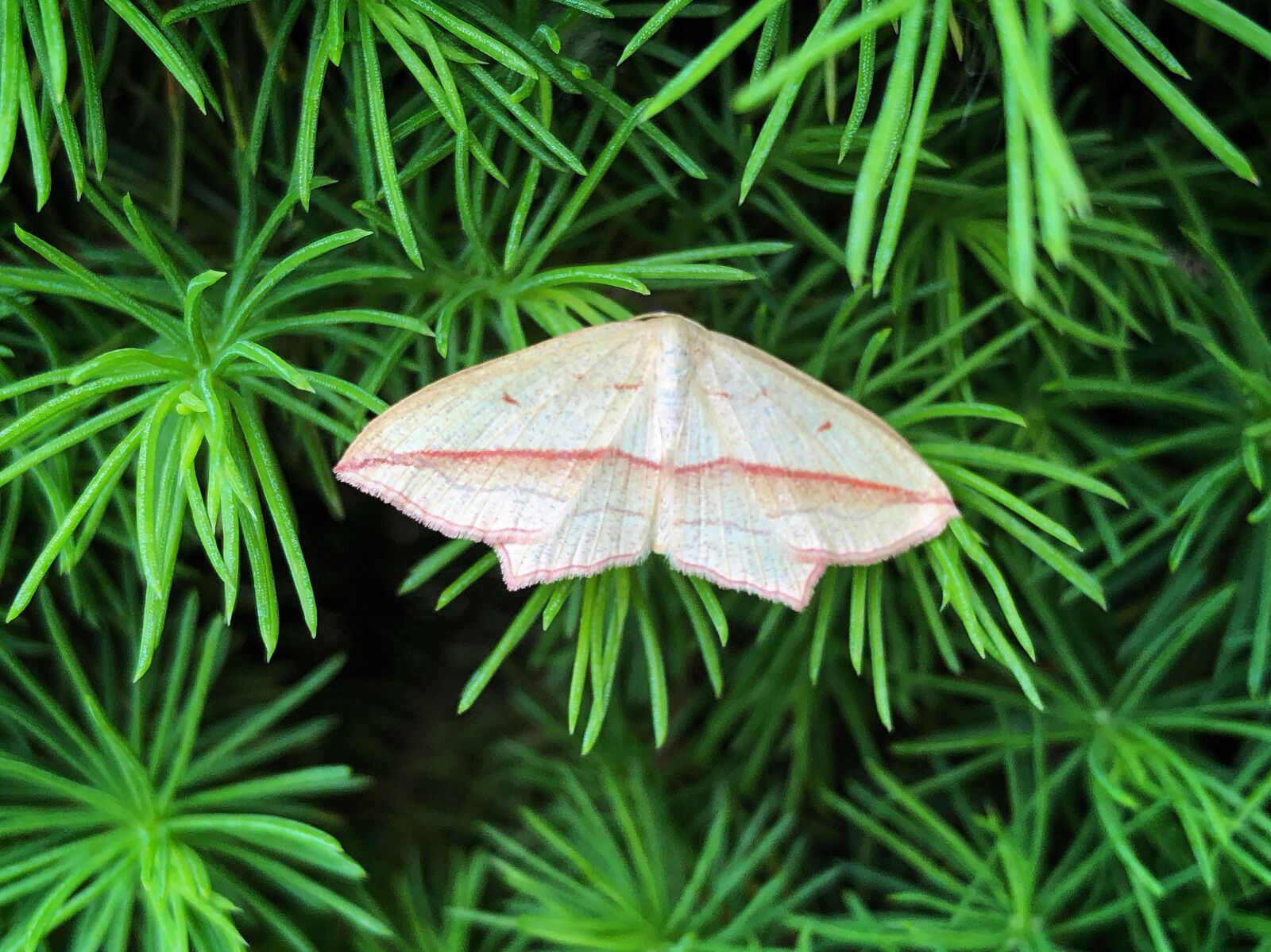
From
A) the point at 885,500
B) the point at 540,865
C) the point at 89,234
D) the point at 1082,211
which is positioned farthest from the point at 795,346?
the point at 89,234

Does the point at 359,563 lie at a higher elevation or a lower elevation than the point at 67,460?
lower

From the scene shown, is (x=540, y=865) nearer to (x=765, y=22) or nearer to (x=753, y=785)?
(x=753, y=785)

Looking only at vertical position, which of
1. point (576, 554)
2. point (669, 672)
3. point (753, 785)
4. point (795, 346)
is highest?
point (795, 346)

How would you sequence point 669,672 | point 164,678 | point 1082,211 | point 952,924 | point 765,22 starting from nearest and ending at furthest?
point 1082,211 < point 765,22 < point 952,924 < point 164,678 < point 669,672

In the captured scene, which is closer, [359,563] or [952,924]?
[952,924]

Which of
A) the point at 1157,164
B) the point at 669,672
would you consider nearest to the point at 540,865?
the point at 669,672

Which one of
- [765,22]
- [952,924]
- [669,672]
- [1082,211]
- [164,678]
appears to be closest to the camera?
[1082,211]
